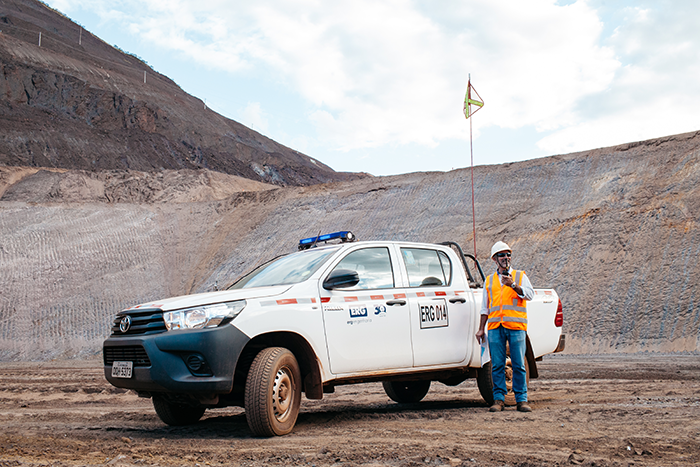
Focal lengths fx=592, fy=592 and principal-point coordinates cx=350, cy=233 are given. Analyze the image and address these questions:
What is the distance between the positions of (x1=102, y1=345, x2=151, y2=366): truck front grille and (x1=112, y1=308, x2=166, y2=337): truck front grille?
14 cm

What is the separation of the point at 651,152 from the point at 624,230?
5584mm

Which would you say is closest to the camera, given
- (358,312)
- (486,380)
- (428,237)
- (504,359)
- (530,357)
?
(358,312)

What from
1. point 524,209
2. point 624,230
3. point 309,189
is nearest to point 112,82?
point 309,189

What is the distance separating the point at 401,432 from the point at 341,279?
1.49 metres

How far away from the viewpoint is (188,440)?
17.2ft

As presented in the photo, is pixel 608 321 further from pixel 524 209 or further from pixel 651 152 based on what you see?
pixel 651 152

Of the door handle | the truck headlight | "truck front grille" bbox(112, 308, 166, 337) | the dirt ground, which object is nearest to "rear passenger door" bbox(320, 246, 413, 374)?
the door handle

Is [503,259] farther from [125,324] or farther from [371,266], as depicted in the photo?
[125,324]

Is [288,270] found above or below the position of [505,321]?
above

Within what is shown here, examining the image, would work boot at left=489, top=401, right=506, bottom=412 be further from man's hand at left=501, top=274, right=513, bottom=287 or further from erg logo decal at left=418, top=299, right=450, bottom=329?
man's hand at left=501, top=274, right=513, bottom=287

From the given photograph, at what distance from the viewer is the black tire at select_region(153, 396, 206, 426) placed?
20.6ft

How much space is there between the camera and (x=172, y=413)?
6305 mm

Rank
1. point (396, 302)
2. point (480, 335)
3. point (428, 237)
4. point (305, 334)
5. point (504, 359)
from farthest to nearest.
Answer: point (428, 237)
point (480, 335)
point (504, 359)
point (396, 302)
point (305, 334)

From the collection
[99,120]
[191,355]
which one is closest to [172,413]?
[191,355]
